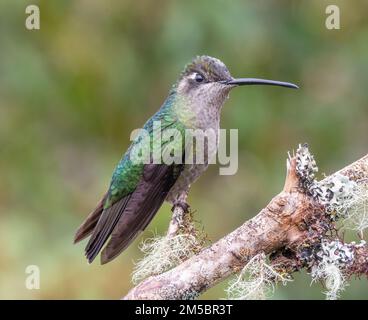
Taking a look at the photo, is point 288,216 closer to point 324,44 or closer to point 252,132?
point 252,132

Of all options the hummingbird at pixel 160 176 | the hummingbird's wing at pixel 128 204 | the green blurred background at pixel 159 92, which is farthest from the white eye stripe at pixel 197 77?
the green blurred background at pixel 159 92

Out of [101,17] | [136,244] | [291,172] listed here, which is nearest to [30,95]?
[101,17]

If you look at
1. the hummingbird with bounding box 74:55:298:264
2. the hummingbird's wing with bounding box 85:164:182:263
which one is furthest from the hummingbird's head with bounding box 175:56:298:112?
the hummingbird's wing with bounding box 85:164:182:263

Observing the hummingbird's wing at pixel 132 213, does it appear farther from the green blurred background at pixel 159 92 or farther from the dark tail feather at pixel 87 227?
the green blurred background at pixel 159 92

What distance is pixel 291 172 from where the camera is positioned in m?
3.66

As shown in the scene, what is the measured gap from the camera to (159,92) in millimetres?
7652

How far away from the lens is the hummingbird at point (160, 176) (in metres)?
4.54

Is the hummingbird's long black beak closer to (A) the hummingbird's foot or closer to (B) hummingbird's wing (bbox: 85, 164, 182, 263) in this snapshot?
(B) hummingbird's wing (bbox: 85, 164, 182, 263)

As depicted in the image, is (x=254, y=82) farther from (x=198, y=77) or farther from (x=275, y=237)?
(x=275, y=237)

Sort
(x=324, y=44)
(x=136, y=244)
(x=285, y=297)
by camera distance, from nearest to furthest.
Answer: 1. (x=285, y=297)
2. (x=136, y=244)
3. (x=324, y=44)

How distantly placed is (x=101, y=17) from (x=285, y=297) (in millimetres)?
3070

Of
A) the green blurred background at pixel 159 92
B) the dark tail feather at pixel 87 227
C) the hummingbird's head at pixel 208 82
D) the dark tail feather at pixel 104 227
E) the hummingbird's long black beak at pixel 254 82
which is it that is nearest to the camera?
the dark tail feather at pixel 104 227

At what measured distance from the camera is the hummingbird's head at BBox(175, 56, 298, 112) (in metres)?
5.11

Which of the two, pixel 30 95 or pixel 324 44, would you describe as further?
pixel 324 44
